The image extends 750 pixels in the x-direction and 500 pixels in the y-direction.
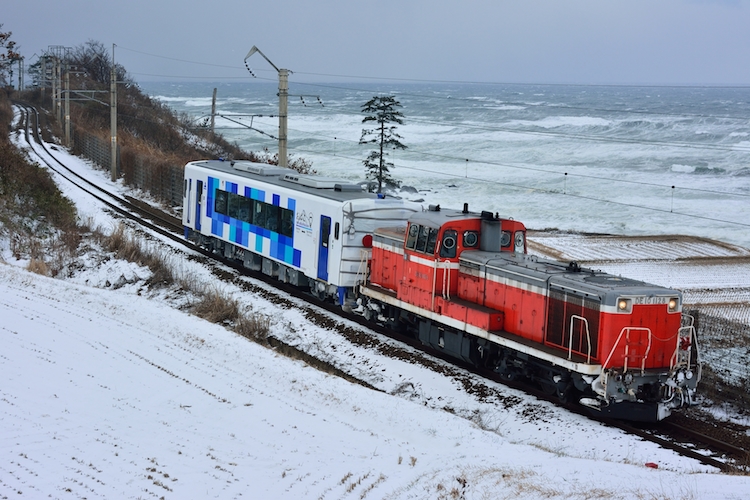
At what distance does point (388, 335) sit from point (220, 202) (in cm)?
911

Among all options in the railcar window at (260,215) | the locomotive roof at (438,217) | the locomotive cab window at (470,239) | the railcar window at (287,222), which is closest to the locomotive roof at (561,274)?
the locomotive cab window at (470,239)

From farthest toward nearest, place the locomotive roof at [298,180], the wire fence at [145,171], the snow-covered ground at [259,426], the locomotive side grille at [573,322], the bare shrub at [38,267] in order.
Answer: the wire fence at [145,171], the bare shrub at [38,267], the locomotive roof at [298,180], the locomotive side grille at [573,322], the snow-covered ground at [259,426]

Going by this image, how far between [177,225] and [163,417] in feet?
65.8

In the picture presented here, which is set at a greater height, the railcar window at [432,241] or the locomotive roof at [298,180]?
the locomotive roof at [298,180]

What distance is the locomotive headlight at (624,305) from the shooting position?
41.5 feet

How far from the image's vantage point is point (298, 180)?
22.0m

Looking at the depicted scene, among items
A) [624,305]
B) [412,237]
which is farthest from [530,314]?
[412,237]

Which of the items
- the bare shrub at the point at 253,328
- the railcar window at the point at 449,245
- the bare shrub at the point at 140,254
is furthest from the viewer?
the bare shrub at the point at 140,254

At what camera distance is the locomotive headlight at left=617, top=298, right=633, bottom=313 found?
12656 millimetres

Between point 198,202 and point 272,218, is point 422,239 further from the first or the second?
point 198,202

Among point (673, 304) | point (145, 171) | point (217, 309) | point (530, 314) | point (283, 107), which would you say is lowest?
point (217, 309)

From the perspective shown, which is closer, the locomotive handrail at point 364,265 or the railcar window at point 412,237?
the railcar window at point 412,237

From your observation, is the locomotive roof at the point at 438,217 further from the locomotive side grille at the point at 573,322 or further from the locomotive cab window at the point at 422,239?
the locomotive side grille at the point at 573,322

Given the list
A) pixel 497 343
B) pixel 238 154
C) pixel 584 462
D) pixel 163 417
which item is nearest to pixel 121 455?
pixel 163 417
